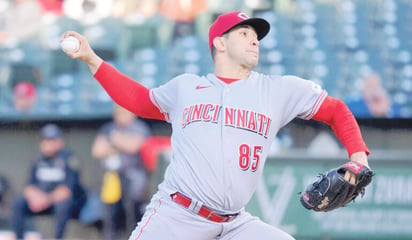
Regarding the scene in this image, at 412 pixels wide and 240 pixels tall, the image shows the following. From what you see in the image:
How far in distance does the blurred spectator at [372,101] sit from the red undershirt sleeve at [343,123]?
5.81 metres

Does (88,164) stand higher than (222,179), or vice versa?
(222,179)

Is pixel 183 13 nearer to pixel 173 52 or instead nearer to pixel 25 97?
pixel 173 52

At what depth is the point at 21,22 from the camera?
1070cm

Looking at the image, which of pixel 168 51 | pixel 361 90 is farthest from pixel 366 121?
pixel 168 51

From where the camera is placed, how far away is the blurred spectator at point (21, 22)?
421 inches

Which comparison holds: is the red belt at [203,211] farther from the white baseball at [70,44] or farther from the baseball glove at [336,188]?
the white baseball at [70,44]

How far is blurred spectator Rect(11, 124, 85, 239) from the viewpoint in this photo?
940 centimetres

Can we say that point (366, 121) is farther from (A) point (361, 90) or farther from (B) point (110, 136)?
(B) point (110, 136)

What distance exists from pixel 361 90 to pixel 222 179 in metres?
6.15

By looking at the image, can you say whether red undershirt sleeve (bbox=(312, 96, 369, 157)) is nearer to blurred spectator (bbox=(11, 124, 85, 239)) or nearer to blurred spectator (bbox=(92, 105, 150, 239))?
blurred spectator (bbox=(92, 105, 150, 239))

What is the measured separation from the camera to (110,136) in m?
9.74

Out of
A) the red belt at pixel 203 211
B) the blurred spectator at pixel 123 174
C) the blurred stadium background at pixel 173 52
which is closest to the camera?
the red belt at pixel 203 211

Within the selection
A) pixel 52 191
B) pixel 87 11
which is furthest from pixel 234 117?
pixel 87 11

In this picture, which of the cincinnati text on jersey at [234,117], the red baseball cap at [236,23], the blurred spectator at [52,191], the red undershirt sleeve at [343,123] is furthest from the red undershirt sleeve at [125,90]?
the blurred spectator at [52,191]
